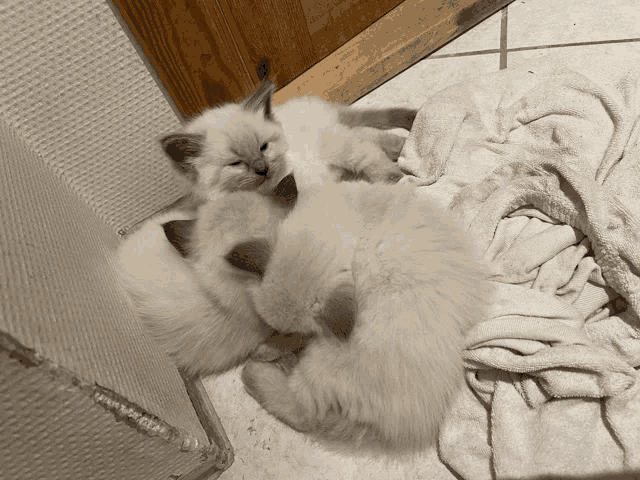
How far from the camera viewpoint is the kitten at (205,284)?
3.57 ft

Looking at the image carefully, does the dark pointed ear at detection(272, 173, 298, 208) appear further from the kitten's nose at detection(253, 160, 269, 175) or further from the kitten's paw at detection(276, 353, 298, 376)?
the kitten's paw at detection(276, 353, 298, 376)

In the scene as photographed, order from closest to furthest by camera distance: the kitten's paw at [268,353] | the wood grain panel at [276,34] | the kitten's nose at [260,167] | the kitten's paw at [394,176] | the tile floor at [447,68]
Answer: the tile floor at [447,68], the kitten's paw at [268,353], the kitten's nose at [260,167], the kitten's paw at [394,176], the wood grain panel at [276,34]

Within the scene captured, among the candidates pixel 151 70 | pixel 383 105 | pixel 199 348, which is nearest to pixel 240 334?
pixel 199 348

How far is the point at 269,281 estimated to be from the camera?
997mm

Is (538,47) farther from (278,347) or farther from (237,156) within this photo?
(278,347)

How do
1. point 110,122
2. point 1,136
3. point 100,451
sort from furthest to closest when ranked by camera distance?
1. point 110,122
2. point 1,136
3. point 100,451

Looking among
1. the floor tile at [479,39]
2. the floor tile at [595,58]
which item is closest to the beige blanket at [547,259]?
the floor tile at [595,58]

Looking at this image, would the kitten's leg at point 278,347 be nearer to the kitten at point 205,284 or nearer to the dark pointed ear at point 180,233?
the kitten at point 205,284

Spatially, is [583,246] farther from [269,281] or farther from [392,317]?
[269,281]

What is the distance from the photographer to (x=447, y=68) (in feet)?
5.99

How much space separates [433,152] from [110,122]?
111 centimetres

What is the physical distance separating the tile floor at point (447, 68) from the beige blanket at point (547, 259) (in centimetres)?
17

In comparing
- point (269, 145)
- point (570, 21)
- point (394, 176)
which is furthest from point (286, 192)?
point (570, 21)

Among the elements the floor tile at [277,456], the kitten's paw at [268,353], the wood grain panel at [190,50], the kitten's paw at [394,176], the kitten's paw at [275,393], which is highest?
the wood grain panel at [190,50]
